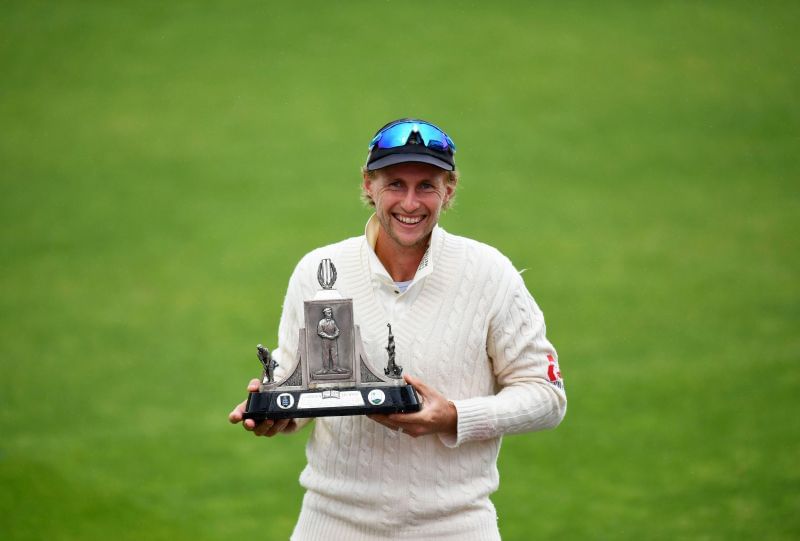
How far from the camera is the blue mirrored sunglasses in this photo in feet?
11.6

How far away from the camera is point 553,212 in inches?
500

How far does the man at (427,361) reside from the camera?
3.55 metres

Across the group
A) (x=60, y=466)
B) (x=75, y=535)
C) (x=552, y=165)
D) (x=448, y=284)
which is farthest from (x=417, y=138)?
(x=552, y=165)

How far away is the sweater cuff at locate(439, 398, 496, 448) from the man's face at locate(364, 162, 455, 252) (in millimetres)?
477

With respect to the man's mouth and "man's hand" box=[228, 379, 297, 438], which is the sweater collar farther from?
"man's hand" box=[228, 379, 297, 438]

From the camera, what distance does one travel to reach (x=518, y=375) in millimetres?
3664

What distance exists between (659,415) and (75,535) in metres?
4.10

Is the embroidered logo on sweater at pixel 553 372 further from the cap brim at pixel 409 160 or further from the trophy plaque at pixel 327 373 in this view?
the cap brim at pixel 409 160

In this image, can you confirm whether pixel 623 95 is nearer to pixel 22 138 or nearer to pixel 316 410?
pixel 22 138

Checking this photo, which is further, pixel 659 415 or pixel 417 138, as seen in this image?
pixel 659 415

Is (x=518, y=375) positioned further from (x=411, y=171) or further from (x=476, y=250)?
(x=411, y=171)

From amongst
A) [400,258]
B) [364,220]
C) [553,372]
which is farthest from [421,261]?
[364,220]

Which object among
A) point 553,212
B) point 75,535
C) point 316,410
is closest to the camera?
point 316,410

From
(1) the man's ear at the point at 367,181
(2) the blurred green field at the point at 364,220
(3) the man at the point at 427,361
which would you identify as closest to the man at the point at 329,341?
(3) the man at the point at 427,361
